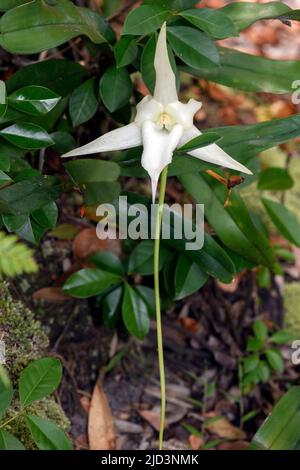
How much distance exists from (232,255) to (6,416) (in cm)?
57

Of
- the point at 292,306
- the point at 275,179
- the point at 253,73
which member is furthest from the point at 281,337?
the point at 253,73

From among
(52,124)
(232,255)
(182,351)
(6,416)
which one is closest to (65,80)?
(52,124)

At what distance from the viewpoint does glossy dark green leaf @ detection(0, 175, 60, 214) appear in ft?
3.16

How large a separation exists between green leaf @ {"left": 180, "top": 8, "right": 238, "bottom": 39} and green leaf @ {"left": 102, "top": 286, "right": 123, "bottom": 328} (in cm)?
59

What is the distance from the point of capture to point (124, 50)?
104 centimetres

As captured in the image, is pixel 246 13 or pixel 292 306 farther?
pixel 292 306

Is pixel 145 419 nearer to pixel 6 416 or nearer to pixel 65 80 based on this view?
pixel 6 416

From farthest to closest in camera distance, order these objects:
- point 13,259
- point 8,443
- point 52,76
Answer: point 52,76
point 8,443
point 13,259

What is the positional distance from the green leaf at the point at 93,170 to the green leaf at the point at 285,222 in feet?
1.82

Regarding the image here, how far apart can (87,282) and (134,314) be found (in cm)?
13

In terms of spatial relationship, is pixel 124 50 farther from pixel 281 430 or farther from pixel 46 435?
pixel 281 430

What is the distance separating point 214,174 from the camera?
1146mm
